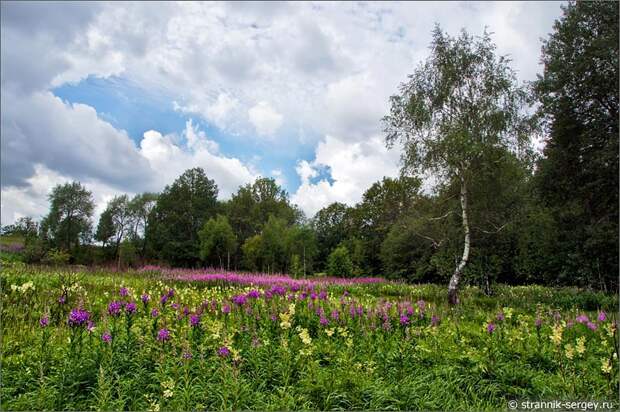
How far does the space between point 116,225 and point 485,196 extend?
166 feet

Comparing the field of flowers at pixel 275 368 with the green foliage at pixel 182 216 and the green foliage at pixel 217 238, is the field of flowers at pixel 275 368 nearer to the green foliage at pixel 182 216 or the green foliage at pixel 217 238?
the green foliage at pixel 217 238

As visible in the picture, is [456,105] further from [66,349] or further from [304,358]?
[66,349]

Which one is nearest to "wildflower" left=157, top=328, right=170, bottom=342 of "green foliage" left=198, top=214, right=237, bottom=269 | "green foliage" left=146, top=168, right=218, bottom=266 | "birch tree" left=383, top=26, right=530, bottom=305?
"birch tree" left=383, top=26, right=530, bottom=305

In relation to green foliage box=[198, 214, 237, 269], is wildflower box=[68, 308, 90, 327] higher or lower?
lower

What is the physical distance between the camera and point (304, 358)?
186 inches

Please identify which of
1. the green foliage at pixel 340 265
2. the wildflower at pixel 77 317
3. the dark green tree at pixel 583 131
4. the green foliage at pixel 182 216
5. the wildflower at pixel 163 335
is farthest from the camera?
the green foliage at pixel 182 216

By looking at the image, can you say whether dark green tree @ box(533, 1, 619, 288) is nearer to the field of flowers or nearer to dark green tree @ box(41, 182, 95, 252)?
the field of flowers

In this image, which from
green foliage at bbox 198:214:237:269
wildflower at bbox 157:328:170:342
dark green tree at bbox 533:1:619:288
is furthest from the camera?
A: green foliage at bbox 198:214:237:269

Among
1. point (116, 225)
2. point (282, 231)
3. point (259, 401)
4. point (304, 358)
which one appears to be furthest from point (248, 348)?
point (116, 225)

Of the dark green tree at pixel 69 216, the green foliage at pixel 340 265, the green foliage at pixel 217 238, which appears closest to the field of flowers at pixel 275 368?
the green foliage at pixel 340 265

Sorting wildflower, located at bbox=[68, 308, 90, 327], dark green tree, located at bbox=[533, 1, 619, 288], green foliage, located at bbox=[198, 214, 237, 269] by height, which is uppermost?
dark green tree, located at bbox=[533, 1, 619, 288]

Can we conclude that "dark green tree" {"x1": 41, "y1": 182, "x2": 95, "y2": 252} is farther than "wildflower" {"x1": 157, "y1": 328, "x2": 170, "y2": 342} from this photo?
Yes

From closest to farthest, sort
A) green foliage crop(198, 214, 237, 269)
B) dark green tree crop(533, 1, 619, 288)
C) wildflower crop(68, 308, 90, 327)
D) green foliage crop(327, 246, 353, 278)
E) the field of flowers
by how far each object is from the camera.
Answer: the field of flowers → wildflower crop(68, 308, 90, 327) → dark green tree crop(533, 1, 619, 288) → green foliage crop(327, 246, 353, 278) → green foliage crop(198, 214, 237, 269)

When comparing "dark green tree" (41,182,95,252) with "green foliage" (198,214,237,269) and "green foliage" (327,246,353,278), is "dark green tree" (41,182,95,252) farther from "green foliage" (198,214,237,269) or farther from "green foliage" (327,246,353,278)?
"green foliage" (327,246,353,278)
